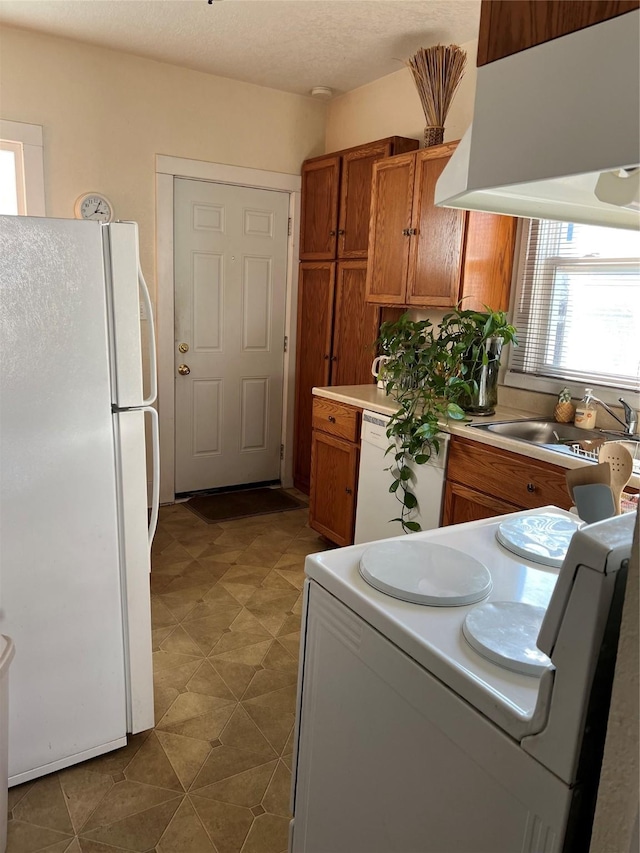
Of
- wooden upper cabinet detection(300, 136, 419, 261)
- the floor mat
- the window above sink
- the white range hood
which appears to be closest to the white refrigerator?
the white range hood

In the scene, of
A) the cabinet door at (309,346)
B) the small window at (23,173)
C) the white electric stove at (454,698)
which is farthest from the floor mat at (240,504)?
the white electric stove at (454,698)

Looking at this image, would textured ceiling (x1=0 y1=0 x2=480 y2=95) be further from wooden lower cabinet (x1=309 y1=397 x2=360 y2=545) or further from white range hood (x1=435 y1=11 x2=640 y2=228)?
white range hood (x1=435 y1=11 x2=640 y2=228)

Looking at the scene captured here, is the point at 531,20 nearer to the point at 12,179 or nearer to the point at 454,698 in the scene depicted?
the point at 454,698

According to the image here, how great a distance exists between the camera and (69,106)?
11.5ft

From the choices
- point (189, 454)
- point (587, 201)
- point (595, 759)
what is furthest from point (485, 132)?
point (189, 454)

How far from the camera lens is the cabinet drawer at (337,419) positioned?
3258 millimetres

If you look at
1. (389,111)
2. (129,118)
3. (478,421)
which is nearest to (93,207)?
(129,118)

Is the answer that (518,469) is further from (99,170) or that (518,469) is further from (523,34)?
(99,170)

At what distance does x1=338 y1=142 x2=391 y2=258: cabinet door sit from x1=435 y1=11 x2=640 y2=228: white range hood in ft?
10.0

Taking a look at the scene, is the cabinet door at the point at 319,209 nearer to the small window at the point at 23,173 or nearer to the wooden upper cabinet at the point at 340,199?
the wooden upper cabinet at the point at 340,199

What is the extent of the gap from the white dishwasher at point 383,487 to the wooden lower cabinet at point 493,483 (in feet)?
0.20

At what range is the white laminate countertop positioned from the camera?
2.23 meters

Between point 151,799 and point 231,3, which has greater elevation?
point 231,3

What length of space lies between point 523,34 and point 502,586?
34.0 inches
